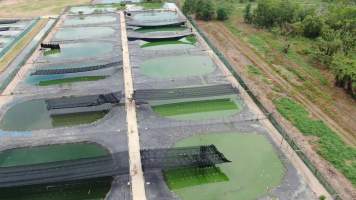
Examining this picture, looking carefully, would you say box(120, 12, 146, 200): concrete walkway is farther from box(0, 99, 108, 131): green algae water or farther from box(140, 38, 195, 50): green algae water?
box(140, 38, 195, 50): green algae water

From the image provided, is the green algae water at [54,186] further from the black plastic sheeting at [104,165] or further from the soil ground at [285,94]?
the soil ground at [285,94]

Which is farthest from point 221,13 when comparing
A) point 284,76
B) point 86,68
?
point 86,68

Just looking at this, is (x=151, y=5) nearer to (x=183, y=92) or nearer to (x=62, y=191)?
(x=183, y=92)

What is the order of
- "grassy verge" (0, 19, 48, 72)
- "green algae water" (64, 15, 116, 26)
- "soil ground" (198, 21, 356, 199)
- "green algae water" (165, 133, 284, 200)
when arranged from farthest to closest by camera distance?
"green algae water" (64, 15, 116, 26)
"grassy verge" (0, 19, 48, 72)
"soil ground" (198, 21, 356, 199)
"green algae water" (165, 133, 284, 200)

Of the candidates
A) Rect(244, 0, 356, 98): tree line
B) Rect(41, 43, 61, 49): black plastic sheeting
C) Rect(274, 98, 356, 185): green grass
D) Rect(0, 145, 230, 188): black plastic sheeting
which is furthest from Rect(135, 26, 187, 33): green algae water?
Rect(0, 145, 230, 188): black plastic sheeting

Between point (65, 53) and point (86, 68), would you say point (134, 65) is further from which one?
point (65, 53)

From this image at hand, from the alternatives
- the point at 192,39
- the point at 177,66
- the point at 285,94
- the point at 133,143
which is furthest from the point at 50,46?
the point at 285,94
